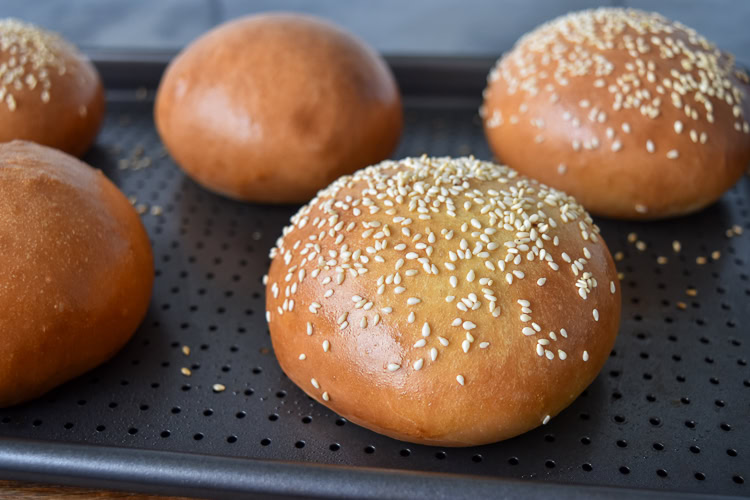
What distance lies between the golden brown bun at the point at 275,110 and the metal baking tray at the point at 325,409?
0.48ft

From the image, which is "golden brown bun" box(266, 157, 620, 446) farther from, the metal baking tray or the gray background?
the gray background

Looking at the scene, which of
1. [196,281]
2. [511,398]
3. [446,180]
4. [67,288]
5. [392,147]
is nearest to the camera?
[511,398]

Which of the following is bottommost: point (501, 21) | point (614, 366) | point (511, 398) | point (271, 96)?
point (501, 21)

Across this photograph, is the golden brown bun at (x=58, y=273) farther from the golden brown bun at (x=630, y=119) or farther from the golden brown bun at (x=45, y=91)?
the golden brown bun at (x=630, y=119)

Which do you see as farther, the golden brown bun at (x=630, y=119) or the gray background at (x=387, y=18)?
the gray background at (x=387, y=18)

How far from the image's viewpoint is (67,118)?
2080mm

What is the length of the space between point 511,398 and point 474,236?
0.29 m

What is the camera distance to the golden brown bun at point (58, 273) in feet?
4.45

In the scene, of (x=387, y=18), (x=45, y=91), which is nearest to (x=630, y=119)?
(x=45, y=91)

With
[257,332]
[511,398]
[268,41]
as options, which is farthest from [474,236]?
[268,41]

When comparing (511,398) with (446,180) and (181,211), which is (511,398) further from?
(181,211)

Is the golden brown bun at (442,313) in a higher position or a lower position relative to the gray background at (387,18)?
higher

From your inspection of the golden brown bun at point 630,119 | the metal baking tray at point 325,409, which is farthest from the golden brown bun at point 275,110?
the golden brown bun at point 630,119

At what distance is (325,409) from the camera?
4.83 ft
